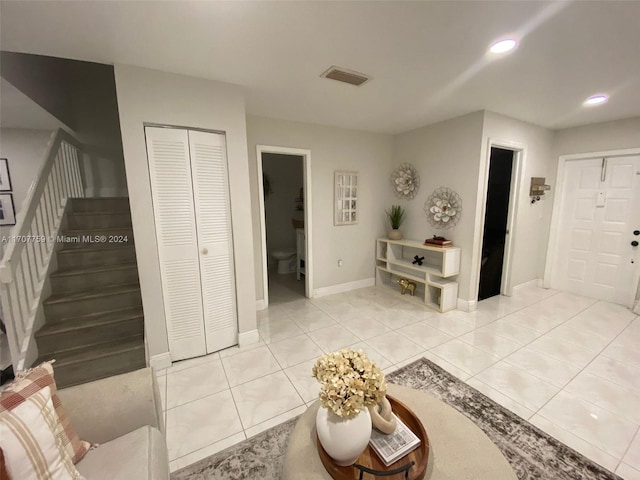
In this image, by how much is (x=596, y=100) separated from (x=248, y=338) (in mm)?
4376

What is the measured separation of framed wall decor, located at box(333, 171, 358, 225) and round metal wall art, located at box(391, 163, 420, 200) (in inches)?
26.8

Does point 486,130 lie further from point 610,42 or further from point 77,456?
point 77,456

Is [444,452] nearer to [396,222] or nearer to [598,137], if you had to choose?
A: [396,222]

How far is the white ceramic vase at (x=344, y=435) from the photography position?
3.16ft

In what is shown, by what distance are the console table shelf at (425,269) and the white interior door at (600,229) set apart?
81.9 inches

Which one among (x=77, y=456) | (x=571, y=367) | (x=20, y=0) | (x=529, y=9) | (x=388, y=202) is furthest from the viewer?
(x=388, y=202)

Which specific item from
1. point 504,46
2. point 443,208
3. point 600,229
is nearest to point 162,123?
point 504,46

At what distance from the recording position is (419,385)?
203cm

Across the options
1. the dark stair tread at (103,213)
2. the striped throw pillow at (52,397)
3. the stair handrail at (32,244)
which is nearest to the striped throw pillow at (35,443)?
the striped throw pillow at (52,397)

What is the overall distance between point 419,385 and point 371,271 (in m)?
2.45

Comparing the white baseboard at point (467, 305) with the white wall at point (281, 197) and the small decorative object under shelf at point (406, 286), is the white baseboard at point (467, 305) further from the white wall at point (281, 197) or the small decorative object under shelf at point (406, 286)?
the white wall at point (281, 197)

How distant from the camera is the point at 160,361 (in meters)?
2.30

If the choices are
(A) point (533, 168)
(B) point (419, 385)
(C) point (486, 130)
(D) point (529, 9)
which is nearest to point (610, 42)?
(D) point (529, 9)

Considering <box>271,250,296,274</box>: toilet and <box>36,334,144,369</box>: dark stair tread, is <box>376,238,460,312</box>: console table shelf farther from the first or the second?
<box>36,334,144,369</box>: dark stair tread
